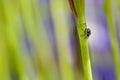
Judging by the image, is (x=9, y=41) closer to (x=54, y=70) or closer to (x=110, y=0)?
(x=54, y=70)

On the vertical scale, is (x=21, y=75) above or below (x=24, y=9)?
below

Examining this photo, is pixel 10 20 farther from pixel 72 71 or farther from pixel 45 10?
pixel 72 71

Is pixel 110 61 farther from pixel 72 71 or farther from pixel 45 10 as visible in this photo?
pixel 45 10

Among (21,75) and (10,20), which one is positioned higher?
(10,20)

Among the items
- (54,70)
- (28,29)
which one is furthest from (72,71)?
(28,29)

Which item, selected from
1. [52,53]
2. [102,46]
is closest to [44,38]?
[52,53]
